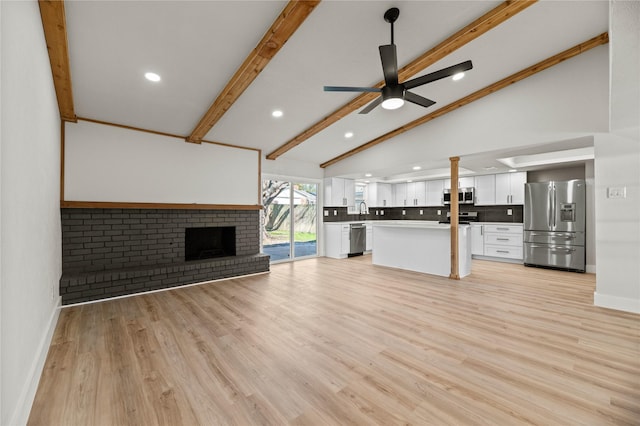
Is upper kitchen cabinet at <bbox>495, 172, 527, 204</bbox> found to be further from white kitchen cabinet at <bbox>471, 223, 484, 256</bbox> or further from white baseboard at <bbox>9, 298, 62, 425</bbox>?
white baseboard at <bbox>9, 298, 62, 425</bbox>

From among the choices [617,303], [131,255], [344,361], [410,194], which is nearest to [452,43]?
[344,361]

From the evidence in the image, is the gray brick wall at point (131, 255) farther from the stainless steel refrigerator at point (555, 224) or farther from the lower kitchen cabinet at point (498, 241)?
the stainless steel refrigerator at point (555, 224)

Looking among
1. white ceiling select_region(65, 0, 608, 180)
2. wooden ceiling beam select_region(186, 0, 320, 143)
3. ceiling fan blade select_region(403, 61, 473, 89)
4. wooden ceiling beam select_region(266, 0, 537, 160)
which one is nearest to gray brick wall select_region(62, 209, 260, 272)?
white ceiling select_region(65, 0, 608, 180)

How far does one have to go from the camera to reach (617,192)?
3148 millimetres

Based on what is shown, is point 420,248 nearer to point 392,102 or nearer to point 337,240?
point 337,240

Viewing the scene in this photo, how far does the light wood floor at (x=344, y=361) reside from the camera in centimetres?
156

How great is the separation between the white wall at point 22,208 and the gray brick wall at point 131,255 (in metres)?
1.39

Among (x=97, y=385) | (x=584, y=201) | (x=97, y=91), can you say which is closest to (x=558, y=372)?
(x=97, y=385)

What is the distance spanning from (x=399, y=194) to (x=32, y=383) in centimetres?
820

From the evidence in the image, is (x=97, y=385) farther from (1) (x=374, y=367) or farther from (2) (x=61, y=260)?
(2) (x=61, y=260)

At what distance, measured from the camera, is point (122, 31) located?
2414 mm

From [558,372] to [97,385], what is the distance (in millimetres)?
3216

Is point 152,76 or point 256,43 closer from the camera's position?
point 256,43

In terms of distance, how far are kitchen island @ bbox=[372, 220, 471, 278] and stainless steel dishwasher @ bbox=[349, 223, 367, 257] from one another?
1201 mm
